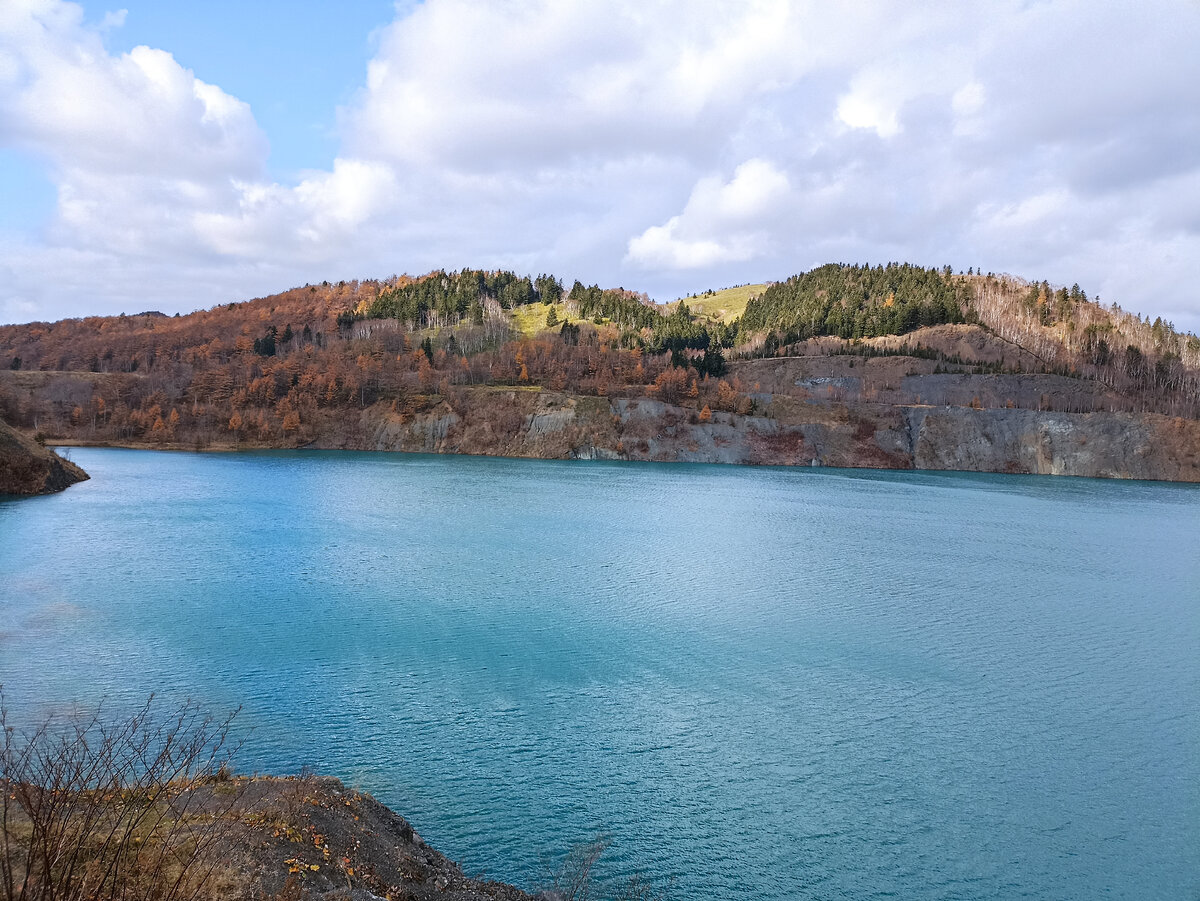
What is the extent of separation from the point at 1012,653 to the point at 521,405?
91862 mm

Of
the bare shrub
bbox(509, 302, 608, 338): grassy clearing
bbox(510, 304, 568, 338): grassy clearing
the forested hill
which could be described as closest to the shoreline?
bbox(509, 302, 608, 338): grassy clearing

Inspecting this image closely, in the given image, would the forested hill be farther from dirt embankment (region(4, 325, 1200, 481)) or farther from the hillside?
dirt embankment (region(4, 325, 1200, 481))

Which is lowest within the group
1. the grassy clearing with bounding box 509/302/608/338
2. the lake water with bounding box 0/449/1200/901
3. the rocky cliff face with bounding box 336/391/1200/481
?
the lake water with bounding box 0/449/1200/901

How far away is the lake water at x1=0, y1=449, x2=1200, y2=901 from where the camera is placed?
13578mm

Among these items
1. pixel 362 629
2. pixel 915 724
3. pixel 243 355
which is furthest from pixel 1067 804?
pixel 243 355

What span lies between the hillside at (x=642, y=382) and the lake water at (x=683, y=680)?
66.1m

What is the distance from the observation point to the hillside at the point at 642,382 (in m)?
109

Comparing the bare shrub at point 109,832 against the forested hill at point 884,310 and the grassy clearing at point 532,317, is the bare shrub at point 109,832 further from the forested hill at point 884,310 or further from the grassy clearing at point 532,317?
the forested hill at point 884,310

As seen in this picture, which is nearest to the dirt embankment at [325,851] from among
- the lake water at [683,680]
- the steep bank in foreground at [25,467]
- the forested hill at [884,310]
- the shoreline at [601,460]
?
the lake water at [683,680]

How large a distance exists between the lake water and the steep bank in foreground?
26.2 ft

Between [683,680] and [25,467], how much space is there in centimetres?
5346

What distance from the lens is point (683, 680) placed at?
21.1 m

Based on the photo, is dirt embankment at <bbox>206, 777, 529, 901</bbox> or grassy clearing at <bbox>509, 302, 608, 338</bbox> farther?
grassy clearing at <bbox>509, 302, 608, 338</bbox>

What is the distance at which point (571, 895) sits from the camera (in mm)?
11289
